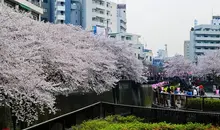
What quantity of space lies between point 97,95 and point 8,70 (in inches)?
448

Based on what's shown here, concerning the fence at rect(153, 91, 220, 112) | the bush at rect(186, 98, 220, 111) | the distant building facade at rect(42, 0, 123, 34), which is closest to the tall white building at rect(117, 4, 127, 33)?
the distant building facade at rect(42, 0, 123, 34)

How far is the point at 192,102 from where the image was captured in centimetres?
1953

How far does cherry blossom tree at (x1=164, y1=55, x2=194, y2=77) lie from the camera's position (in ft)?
273

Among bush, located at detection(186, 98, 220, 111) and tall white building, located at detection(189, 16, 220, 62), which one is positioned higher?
tall white building, located at detection(189, 16, 220, 62)

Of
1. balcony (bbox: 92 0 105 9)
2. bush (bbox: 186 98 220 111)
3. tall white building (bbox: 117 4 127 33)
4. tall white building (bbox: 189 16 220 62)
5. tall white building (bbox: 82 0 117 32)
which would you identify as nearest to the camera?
bush (bbox: 186 98 220 111)

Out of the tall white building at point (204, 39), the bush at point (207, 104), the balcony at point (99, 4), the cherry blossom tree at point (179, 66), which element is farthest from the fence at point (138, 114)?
the tall white building at point (204, 39)

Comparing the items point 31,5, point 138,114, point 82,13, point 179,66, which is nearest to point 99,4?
point 82,13

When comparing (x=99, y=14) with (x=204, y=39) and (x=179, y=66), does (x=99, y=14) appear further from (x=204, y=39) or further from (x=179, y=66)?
(x=204, y=39)

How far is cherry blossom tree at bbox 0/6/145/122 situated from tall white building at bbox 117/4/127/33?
8026 centimetres

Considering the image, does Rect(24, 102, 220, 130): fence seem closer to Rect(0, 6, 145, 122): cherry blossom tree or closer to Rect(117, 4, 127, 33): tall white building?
Rect(0, 6, 145, 122): cherry blossom tree

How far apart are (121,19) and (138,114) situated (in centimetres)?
10086

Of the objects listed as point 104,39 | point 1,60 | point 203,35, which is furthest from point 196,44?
point 1,60

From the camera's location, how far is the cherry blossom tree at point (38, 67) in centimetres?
→ 1279

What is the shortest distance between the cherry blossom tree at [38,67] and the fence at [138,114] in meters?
2.56
